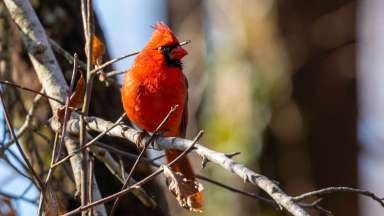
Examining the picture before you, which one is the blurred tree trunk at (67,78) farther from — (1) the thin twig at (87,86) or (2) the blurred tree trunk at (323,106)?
(2) the blurred tree trunk at (323,106)

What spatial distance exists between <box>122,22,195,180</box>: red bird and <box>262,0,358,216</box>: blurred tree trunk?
104 inches

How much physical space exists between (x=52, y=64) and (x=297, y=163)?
3429 millimetres

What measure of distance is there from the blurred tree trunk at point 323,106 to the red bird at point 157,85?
264 centimetres

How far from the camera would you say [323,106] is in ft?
22.3

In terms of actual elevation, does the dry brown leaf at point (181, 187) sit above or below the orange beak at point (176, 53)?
below

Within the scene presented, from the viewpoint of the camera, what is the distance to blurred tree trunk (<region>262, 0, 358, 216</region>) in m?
6.68

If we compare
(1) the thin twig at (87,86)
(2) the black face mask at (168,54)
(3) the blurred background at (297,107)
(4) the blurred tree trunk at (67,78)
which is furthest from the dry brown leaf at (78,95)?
(3) the blurred background at (297,107)

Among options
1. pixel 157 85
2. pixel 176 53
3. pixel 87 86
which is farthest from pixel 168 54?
pixel 87 86

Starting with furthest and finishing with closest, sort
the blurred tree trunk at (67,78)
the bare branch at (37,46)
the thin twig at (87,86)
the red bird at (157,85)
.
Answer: the blurred tree trunk at (67,78)
the red bird at (157,85)
the bare branch at (37,46)
the thin twig at (87,86)

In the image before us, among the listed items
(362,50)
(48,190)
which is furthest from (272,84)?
(48,190)

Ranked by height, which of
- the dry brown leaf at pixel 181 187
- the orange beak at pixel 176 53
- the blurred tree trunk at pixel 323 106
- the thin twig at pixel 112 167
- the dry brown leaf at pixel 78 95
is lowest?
the blurred tree trunk at pixel 323 106

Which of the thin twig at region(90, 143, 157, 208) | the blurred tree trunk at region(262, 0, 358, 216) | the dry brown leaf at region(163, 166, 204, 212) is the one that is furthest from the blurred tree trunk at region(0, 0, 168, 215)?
the blurred tree trunk at region(262, 0, 358, 216)

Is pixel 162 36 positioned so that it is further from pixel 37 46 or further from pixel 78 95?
pixel 78 95

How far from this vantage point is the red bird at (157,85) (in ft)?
12.9
